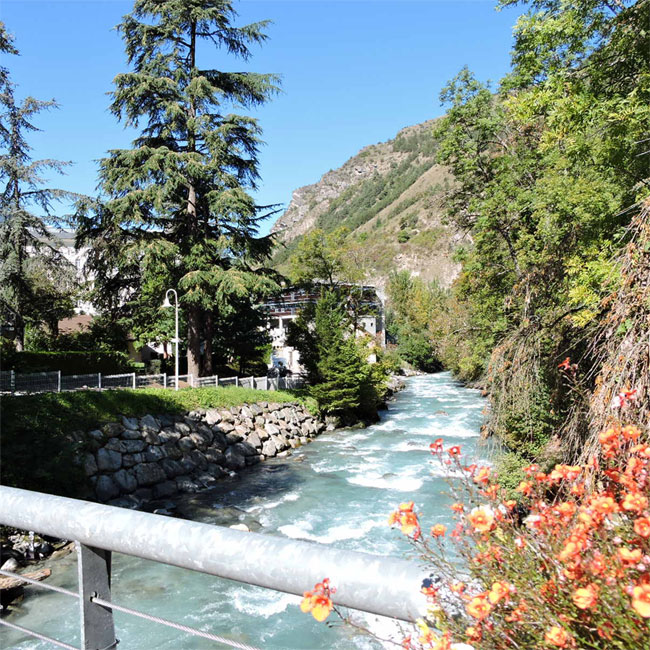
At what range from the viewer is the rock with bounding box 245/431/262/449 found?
1964cm

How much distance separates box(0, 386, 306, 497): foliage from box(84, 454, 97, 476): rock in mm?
335

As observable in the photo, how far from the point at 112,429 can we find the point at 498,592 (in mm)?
15959

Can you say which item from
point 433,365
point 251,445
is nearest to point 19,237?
point 251,445

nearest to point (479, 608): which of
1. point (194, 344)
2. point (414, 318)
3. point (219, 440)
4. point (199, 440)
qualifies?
point (199, 440)

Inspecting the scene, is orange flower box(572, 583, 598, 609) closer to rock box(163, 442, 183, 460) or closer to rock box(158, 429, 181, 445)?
rock box(163, 442, 183, 460)

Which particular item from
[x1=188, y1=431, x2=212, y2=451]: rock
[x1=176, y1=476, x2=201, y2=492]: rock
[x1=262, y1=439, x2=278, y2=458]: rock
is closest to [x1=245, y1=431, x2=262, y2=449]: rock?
[x1=262, y1=439, x2=278, y2=458]: rock

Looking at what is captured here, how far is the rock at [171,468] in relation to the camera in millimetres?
16000

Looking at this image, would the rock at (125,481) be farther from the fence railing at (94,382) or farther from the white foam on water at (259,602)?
the white foam on water at (259,602)

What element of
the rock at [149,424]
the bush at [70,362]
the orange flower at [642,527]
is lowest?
the rock at [149,424]

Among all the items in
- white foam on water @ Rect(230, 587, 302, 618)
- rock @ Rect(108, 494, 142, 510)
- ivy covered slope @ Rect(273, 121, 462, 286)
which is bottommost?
white foam on water @ Rect(230, 587, 302, 618)

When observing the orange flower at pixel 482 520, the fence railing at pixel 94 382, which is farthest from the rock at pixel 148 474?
the orange flower at pixel 482 520

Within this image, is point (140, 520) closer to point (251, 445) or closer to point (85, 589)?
point (85, 589)

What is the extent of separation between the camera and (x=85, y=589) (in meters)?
1.51

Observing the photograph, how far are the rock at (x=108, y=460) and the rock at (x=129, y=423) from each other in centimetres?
141
